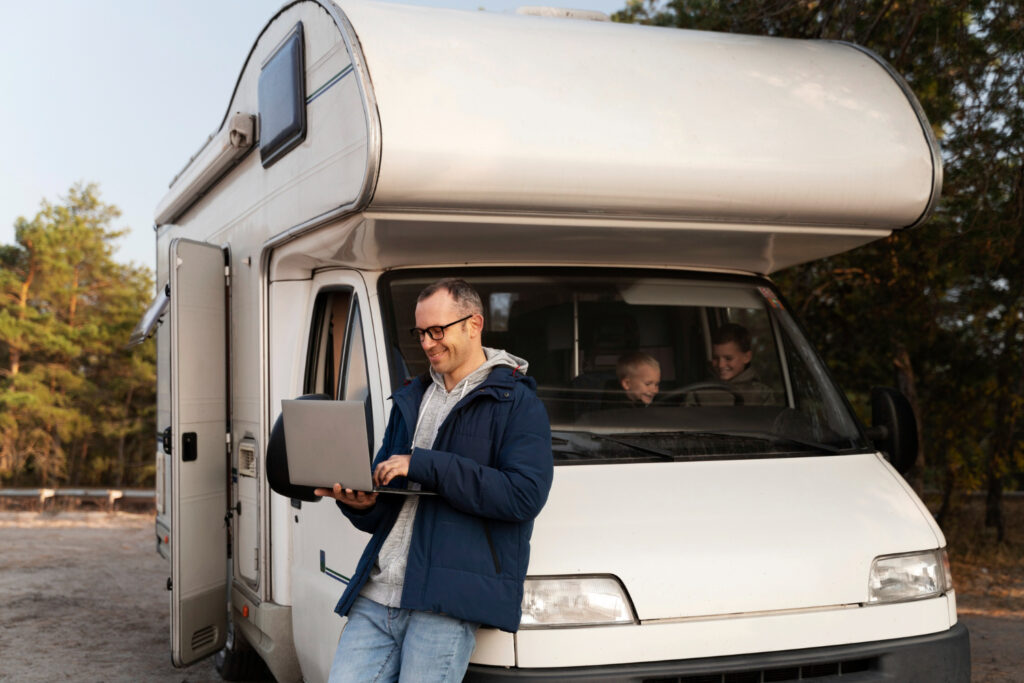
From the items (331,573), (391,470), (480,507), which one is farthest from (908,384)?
(391,470)

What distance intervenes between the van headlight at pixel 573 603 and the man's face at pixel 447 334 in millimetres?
688

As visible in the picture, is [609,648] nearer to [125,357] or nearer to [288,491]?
[288,491]

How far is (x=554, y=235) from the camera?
3742mm

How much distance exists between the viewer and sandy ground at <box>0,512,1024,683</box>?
20.8 feet

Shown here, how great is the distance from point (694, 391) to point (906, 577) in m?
Result: 1.09

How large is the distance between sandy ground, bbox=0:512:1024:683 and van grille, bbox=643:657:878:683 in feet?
11.1

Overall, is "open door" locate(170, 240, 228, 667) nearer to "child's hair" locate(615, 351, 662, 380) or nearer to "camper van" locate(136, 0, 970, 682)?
"camper van" locate(136, 0, 970, 682)

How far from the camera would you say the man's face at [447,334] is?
9.15ft

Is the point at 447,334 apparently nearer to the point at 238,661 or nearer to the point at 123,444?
the point at 238,661

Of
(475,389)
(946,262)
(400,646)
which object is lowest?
(400,646)

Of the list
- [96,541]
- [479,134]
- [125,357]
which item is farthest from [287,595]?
[125,357]

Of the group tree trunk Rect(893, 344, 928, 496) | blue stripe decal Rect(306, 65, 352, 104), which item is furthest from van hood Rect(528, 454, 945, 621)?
tree trunk Rect(893, 344, 928, 496)

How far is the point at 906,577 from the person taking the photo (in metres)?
3.31

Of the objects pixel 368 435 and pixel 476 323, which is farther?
pixel 368 435
